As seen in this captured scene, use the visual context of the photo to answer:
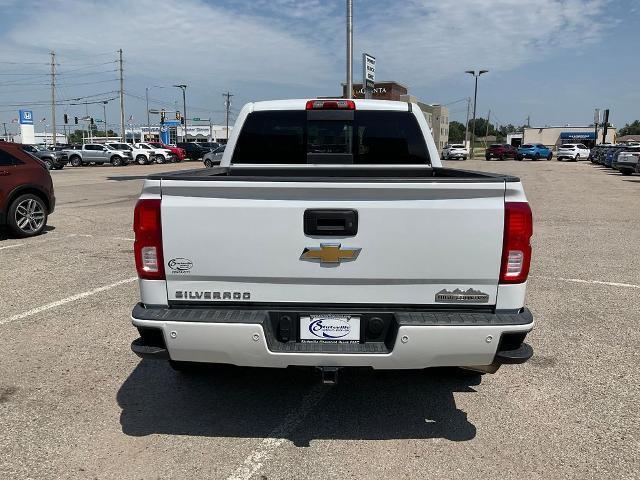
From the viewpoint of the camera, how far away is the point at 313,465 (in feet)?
9.88

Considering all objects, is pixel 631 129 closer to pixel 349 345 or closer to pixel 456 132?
pixel 456 132

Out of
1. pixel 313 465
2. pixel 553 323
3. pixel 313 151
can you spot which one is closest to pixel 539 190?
pixel 553 323

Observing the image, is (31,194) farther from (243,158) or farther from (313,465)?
(313,465)

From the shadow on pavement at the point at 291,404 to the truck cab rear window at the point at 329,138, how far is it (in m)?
1.87

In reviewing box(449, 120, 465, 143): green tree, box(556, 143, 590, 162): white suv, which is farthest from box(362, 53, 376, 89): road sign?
box(449, 120, 465, 143): green tree

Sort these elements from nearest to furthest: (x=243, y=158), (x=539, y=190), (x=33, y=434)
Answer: (x=33, y=434) < (x=243, y=158) < (x=539, y=190)

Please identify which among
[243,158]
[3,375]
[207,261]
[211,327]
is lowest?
[3,375]

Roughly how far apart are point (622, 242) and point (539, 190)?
11.3m

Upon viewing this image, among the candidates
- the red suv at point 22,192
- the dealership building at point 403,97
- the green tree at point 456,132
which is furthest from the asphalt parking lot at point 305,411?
the green tree at point 456,132

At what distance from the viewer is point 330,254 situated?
291 centimetres

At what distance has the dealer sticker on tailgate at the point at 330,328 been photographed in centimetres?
299

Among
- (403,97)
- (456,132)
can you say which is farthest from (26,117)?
(456,132)

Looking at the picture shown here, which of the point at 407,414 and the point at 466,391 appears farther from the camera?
the point at 466,391

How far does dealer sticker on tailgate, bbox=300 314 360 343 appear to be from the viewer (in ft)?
9.80
